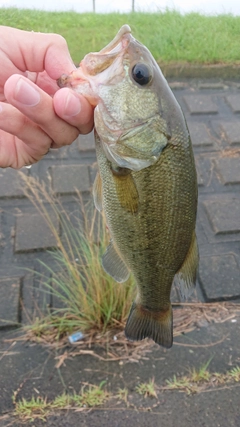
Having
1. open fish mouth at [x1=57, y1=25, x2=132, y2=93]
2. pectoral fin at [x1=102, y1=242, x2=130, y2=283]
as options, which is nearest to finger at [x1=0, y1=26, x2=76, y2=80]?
open fish mouth at [x1=57, y1=25, x2=132, y2=93]

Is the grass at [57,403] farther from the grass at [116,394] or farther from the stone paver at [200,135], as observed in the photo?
the stone paver at [200,135]

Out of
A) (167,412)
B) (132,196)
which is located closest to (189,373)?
(167,412)

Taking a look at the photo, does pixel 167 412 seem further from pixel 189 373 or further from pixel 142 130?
pixel 142 130

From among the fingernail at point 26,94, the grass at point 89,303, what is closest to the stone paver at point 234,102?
the grass at point 89,303

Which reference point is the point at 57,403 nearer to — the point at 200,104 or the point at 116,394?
the point at 116,394

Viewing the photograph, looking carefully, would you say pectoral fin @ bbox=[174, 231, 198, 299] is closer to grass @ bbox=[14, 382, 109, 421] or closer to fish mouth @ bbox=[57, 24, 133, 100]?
fish mouth @ bbox=[57, 24, 133, 100]
